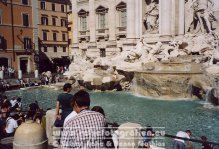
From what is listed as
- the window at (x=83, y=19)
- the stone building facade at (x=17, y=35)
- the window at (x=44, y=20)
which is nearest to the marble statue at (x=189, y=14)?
the window at (x=83, y=19)

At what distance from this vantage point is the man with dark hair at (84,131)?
3.24 metres

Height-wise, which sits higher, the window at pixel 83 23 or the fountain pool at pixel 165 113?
the window at pixel 83 23

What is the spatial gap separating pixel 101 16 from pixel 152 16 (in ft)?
23.4

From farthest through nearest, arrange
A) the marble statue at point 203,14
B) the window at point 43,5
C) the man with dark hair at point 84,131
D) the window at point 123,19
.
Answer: the window at point 43,5, the window at point 123,19, the marble statue at point 203,14, the man with dark hair at point 84,131

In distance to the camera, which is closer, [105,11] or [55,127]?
[55,127]

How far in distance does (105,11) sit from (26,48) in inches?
474

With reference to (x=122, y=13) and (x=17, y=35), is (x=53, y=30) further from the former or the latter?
(x=122, y=13)

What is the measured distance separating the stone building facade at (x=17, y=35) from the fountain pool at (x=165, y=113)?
18.2 m

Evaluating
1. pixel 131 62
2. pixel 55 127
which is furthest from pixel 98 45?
pixel 55 127

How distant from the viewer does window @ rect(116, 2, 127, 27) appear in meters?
28.3

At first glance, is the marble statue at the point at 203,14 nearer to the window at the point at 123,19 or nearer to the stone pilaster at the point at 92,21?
the window at the point at 123,19

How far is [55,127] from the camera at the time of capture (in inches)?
237

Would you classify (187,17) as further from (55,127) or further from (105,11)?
(55,127)

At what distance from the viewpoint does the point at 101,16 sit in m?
30.8
